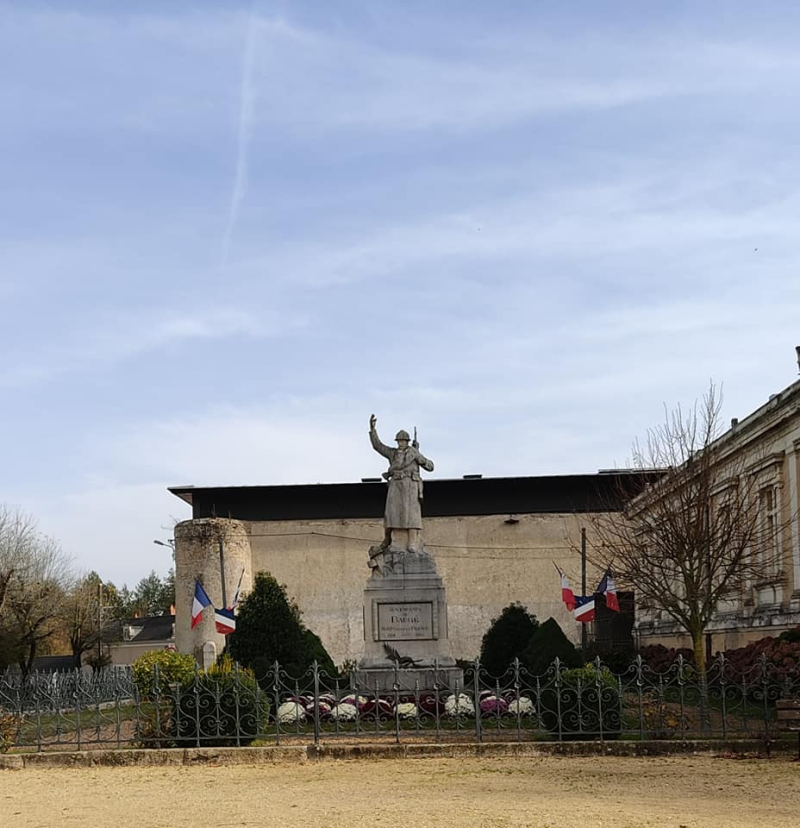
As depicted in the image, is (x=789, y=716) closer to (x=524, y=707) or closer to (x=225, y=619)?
(x=524, y=707)

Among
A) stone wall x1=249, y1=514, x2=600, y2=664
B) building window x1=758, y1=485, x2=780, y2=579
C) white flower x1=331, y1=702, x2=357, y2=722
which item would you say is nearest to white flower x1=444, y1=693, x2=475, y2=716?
white flower x1=331, y1=702, x2=357, y2=722

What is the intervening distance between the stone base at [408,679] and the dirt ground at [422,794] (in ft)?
15.3

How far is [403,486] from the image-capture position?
70.4ft

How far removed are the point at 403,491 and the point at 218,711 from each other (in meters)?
6.52

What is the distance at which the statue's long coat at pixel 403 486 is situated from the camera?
21250 mm

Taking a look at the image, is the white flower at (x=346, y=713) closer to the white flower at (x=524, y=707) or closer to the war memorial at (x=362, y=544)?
the white flower at (x=524, y=707)

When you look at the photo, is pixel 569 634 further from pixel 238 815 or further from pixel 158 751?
pixel 238 815

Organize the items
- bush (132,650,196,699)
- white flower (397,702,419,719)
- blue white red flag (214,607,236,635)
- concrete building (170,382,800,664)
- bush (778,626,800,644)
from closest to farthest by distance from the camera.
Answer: white flower (397,702,419,719)
bush (132,650,196,699)
blue white red flag (214,607,236,635)
bush (778,626,800,644)
concrete building (170,382,800,664)

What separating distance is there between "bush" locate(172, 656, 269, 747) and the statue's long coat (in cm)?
568

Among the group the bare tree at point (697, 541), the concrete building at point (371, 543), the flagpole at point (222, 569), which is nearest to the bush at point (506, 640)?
the bare tree at point (697, 541)

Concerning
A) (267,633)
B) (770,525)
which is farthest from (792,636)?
(267,633)

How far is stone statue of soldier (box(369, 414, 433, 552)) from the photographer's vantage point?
69.6 feet

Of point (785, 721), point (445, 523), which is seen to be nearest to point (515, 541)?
point (445, 523)

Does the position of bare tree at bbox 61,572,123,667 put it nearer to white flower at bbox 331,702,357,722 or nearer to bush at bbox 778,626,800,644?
bush at bbox 778,626,800,644
